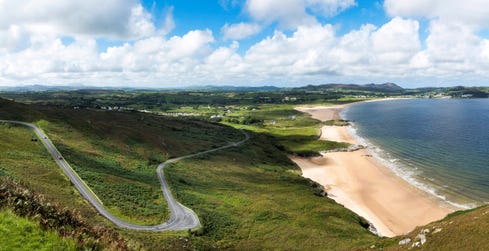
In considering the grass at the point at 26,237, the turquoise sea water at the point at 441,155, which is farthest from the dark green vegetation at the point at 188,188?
the turquoise sea water at the point at 441,155

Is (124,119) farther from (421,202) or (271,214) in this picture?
(421,202)

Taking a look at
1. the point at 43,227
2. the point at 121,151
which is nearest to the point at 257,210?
the point at 43,227

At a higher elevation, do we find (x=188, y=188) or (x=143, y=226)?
(x=143, y=226)

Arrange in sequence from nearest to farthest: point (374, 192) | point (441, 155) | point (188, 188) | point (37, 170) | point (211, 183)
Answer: point (37, 170) < point (188, 188) < point (211, 183) < point (374, 192) < point (441, 155)

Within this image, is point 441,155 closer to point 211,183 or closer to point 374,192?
point 374,192

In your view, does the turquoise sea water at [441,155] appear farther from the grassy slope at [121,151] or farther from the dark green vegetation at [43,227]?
the dark green vegetation at [43,227]
